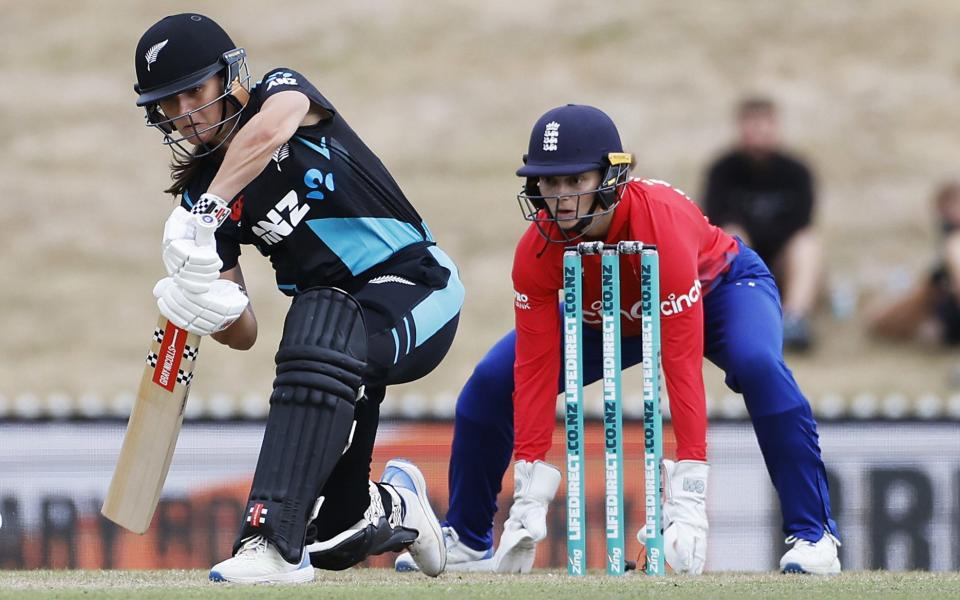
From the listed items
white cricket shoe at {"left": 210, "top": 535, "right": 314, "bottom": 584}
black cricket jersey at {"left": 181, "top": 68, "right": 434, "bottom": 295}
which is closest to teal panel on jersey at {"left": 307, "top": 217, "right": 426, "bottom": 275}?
black cricket jersey at {"left": 181, "top": 68, "right": 434, "bottom": 295}

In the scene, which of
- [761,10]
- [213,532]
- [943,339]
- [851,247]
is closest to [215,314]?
[213,532]

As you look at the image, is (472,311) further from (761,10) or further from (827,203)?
(761,10)

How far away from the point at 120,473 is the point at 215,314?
49 centimetres

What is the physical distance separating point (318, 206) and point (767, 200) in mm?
7099

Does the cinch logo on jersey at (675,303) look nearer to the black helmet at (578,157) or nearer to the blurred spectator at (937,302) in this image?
the black helmet at (578,157)

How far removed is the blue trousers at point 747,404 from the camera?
14.8 feet

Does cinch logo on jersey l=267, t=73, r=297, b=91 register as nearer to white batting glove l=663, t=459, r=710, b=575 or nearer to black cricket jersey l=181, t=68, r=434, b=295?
black cricket jersey l=181, t=68, r=434, b=295

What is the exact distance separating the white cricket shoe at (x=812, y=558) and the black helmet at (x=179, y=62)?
1.89 meters

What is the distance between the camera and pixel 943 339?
11.2m

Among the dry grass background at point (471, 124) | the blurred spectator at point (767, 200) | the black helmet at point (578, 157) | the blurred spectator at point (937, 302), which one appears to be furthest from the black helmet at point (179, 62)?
the blurred spectator at point (937, 302)

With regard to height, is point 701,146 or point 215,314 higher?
point 701,146

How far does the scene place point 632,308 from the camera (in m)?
4.49

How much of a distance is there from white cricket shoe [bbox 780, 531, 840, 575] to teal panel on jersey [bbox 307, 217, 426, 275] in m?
1.36

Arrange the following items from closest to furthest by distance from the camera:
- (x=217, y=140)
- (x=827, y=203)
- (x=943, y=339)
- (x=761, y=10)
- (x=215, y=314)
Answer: (x=215, y=314) → (x=217, y=140) → (x=943, y=339) → (x=827, y=203) → (x=761, y=10)
